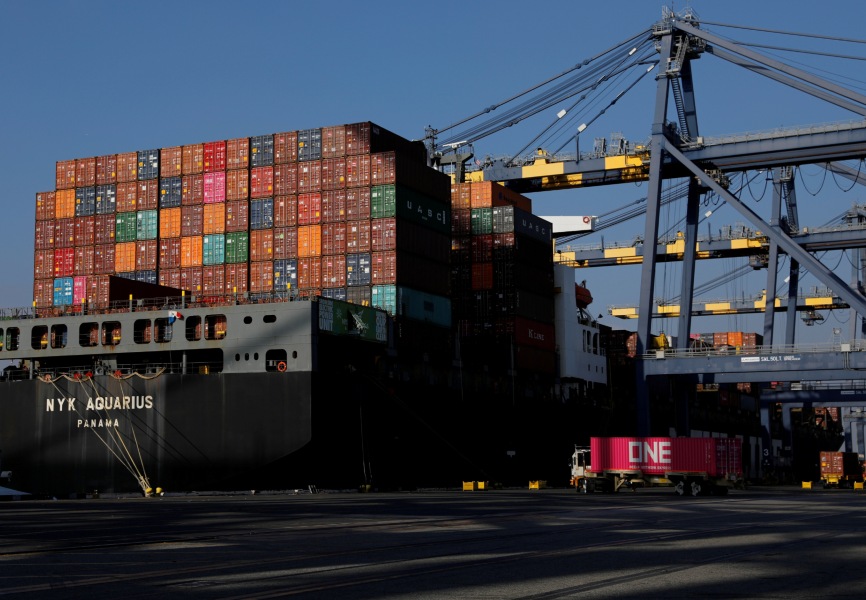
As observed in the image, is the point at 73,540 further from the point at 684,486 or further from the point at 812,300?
the point at 812,300

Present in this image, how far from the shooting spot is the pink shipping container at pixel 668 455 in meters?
47.5

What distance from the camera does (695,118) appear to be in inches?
2459

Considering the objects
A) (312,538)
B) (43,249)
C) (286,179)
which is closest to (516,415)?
(286,179)

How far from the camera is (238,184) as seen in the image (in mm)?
53594

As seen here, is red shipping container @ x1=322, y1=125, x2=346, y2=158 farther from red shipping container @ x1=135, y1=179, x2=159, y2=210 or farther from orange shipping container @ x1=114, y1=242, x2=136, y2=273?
orange shipping container @ x1=114, y1=242, x2=136, y2=273

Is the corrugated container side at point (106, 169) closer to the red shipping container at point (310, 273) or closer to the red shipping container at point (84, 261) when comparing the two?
the red shipping container at point (84, 261)

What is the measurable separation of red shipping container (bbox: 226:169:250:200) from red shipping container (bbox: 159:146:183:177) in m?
3.01

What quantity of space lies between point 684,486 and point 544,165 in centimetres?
2485

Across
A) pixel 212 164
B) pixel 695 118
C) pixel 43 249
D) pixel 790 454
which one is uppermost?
pixel 695 118

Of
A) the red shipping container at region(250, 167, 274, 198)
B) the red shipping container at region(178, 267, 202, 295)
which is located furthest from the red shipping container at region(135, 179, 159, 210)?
the red shipping container at region(250, 167, 274, 198)

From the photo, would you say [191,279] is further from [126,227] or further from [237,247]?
[126,227]

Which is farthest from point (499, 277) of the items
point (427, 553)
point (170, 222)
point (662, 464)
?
point (427, 553)

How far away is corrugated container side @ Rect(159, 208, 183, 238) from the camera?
5453 cm

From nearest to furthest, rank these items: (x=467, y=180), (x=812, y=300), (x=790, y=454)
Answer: (x=467, y=180)
(x=790, y=454)
(x=812, y=300)
